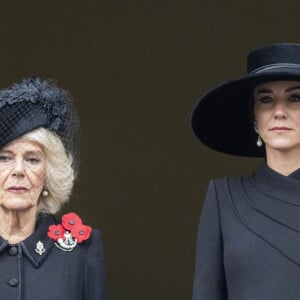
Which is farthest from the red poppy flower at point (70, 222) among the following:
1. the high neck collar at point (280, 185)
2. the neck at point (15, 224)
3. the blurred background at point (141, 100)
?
the blurred background at point (141, 100)

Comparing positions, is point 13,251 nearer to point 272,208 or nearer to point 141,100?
point 272,208

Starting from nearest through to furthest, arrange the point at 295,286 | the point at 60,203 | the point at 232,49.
Answer: the point at 295,286, the point at 60,203, the point at 232,49

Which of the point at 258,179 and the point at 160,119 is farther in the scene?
the point at 160,119

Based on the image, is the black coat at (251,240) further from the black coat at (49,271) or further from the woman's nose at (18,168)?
the woman's nose at (18,168)

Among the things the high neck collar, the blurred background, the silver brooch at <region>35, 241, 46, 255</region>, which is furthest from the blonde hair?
the blurred background

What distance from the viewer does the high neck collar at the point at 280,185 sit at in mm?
4074

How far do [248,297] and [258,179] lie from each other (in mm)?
342

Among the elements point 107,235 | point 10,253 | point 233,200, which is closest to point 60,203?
point 10,253

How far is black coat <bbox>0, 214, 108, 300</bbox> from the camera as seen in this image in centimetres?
409

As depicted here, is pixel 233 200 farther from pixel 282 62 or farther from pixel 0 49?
pixel 0 49

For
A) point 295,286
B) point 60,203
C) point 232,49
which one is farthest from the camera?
point 232,49

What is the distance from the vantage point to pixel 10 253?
4.14 meters

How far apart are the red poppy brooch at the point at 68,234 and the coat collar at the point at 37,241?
0.02 metres

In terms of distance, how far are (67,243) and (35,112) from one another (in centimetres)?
37
